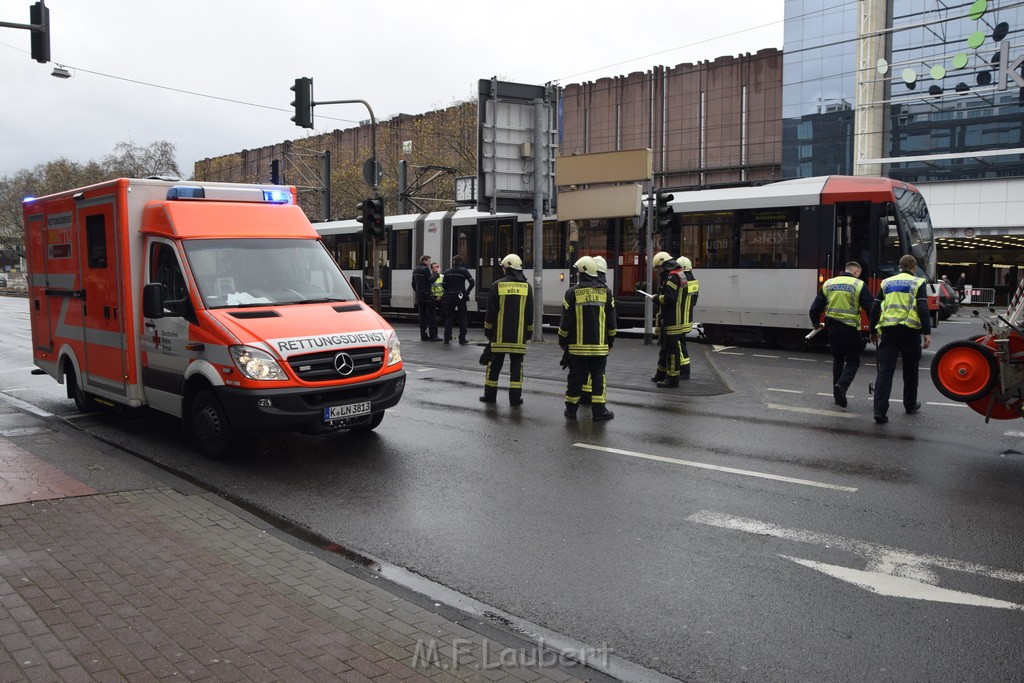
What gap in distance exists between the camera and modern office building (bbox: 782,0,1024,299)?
36.0 m

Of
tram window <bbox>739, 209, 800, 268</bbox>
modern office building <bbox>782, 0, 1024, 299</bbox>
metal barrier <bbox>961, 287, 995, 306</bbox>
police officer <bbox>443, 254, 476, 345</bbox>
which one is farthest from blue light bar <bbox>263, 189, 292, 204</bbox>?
metal barrier <bbox>961, 287, 995, 306</bbox>

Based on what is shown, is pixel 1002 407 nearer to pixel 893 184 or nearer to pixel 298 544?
pixel 298 544

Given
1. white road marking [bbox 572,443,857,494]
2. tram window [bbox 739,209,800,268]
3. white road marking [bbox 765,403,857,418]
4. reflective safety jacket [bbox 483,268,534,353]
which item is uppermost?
tram window [bbox 739,209,800,268]

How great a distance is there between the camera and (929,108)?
3809 cm

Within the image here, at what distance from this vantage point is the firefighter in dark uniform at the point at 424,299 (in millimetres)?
19625

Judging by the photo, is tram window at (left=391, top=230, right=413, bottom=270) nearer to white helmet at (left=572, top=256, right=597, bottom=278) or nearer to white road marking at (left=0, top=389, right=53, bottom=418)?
white road marking at (left=0, top=389, right=53, bottom=418)

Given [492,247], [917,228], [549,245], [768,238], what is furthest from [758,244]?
[492,247]

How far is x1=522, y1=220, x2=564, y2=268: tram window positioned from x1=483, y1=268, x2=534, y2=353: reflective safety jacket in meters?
11.4

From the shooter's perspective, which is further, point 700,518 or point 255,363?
point 255,363

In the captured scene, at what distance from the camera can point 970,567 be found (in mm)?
5133

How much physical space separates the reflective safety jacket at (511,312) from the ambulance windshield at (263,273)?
2307 mm

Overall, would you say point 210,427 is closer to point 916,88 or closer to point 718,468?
point 718,468

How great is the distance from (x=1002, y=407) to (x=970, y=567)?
10.7 ft

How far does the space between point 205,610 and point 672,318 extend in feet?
29.1
